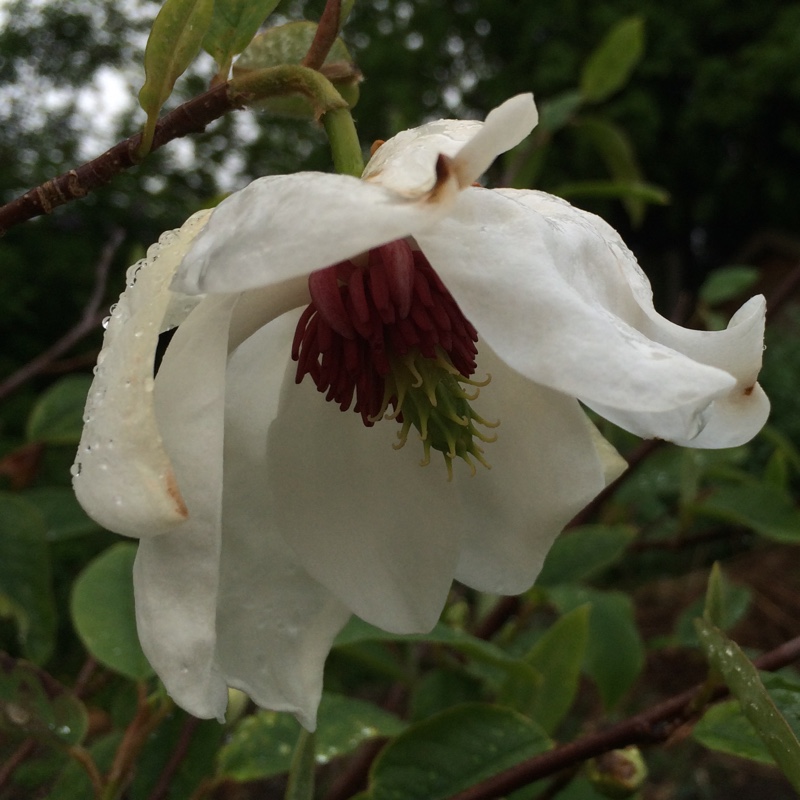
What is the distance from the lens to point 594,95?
1.24 meters

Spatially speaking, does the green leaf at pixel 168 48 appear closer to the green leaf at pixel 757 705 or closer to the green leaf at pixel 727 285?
the green leaf at pixel 757 705

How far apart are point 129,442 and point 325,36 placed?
9.8 inches

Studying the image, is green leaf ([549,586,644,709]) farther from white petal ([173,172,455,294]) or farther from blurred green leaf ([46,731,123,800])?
white petal ([173,172,455,294])

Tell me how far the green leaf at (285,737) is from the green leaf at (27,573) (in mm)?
216

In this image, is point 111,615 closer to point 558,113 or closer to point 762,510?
point 762,510

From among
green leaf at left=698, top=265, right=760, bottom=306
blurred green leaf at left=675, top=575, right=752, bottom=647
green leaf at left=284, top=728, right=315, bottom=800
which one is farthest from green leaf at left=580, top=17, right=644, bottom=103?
green leaf at left=284, top=728, right=315, bottom=800

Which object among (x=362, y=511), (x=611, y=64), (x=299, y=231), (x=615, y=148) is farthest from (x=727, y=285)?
(x=299, y=231)

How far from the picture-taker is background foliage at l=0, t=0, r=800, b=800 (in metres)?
0.57

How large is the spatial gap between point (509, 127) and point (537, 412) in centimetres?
17

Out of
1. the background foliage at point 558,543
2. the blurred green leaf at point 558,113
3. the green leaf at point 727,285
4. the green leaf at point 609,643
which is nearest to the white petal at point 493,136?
the background foliage at point 558,543

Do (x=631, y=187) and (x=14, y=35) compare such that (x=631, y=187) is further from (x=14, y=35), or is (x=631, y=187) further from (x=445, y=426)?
(x=14, y=35)

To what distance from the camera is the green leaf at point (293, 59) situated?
0.44 meters

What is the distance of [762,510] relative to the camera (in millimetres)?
1029

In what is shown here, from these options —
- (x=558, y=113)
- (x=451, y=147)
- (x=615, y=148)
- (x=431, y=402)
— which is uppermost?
(x=451, y=147)
